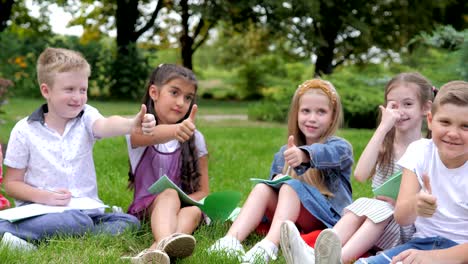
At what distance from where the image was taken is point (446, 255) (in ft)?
9.28

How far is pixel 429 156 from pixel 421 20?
652 inches

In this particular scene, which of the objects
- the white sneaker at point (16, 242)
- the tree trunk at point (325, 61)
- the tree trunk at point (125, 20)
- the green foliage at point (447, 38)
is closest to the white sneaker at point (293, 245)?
the white sneaker at point (16, 242)

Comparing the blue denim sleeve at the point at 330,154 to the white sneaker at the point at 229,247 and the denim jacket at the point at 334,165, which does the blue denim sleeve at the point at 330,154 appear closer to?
the denim jacket at the point at 334,165

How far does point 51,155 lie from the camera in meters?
3.68

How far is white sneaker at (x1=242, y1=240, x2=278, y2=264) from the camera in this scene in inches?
120

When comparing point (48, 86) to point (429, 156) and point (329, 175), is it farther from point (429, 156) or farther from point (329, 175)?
point (429, 156)

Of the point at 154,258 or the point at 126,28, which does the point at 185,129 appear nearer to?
the point at 154,258

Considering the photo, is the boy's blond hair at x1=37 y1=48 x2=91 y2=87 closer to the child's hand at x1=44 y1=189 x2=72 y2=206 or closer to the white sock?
the child's hand at x1=44 y1=189 x2=72 y2=206

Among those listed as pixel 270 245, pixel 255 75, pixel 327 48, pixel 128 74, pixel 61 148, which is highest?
pixel 61 148

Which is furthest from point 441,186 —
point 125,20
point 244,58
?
point 244,58

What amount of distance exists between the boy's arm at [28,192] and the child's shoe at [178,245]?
0.81m

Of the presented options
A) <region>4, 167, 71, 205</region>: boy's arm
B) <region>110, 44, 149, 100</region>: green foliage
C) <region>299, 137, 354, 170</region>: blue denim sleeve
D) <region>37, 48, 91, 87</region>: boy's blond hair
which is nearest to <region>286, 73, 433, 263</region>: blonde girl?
<region>299, 137, 354, 170</region>: blue denim sleeve

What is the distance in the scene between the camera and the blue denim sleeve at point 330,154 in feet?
11.3

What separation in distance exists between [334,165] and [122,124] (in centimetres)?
115
